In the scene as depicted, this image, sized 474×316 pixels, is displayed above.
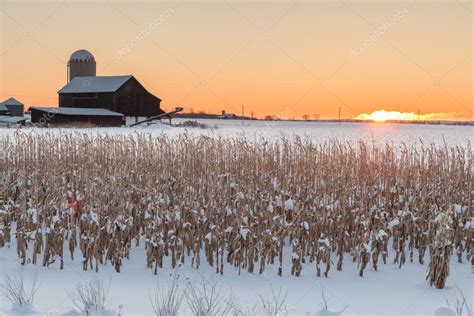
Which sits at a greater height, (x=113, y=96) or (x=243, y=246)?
(x=113, y=96)

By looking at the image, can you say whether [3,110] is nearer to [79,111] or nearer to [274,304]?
[79,111]

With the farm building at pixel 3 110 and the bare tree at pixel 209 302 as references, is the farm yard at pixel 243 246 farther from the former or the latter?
the farm building at pixel 3 110

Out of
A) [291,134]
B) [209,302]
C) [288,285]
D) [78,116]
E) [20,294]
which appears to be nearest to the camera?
[20,294]

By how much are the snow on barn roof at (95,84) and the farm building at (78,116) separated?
128 inches

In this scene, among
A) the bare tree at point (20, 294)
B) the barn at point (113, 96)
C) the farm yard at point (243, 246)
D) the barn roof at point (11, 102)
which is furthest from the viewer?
the barn roof at point (11, 102)

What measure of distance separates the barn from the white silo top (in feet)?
20.9

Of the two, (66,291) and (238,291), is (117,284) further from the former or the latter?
(238,291)

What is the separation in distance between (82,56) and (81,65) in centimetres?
118

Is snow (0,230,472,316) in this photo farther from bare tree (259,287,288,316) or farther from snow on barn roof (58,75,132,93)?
snow on barn roof (58,75,132,93)

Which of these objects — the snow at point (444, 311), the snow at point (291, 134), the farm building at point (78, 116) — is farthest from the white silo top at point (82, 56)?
the snow at point (444, 311)

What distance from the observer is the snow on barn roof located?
183 feet

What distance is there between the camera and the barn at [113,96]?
5522cm

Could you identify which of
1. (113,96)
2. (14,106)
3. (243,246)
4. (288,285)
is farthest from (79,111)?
(288,285)

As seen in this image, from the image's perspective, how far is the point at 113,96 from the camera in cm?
5484
